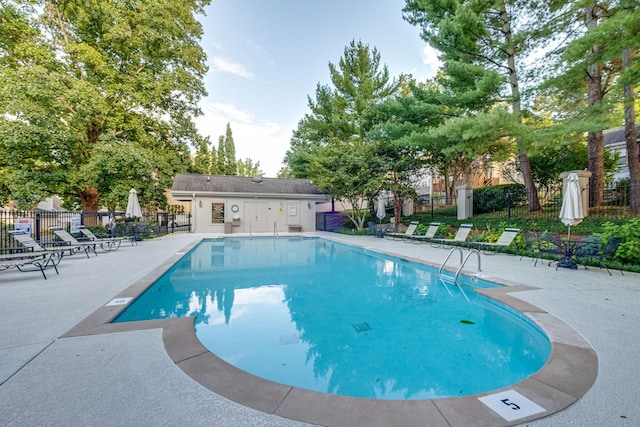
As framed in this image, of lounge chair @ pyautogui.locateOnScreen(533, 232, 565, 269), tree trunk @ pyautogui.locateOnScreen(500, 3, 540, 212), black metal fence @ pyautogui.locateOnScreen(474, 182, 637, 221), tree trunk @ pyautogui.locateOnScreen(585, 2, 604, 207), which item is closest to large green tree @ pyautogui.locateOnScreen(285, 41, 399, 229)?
black metal fence @ pyautogui.locateOnScreen(474, 182, 637, 221)

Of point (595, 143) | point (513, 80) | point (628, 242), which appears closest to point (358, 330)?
point (628, 242)

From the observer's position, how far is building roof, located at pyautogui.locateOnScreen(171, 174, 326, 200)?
62.7ft

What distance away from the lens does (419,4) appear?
38.7ft

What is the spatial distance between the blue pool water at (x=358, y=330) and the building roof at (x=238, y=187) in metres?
12.8

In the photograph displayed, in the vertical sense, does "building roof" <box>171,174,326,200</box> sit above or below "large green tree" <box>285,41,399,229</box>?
below

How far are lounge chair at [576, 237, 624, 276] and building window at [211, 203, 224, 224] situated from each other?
18452mm

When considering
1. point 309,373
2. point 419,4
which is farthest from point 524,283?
point 419,4

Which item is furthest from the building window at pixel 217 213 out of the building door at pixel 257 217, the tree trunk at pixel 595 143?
the tree trunk at pixel 595 143

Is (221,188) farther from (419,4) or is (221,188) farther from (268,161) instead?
(268,161)

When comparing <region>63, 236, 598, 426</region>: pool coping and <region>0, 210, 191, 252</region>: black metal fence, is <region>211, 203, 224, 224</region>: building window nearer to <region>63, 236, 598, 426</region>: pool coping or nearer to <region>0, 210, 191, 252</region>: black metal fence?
<region>0, 210, 191, 252</region>: black metal fence

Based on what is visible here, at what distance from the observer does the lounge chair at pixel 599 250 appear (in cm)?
599

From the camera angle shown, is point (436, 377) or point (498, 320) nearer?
point (436, 377)

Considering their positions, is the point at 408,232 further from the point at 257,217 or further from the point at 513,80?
the point at 257,217

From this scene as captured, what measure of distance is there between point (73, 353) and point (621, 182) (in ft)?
53.2
